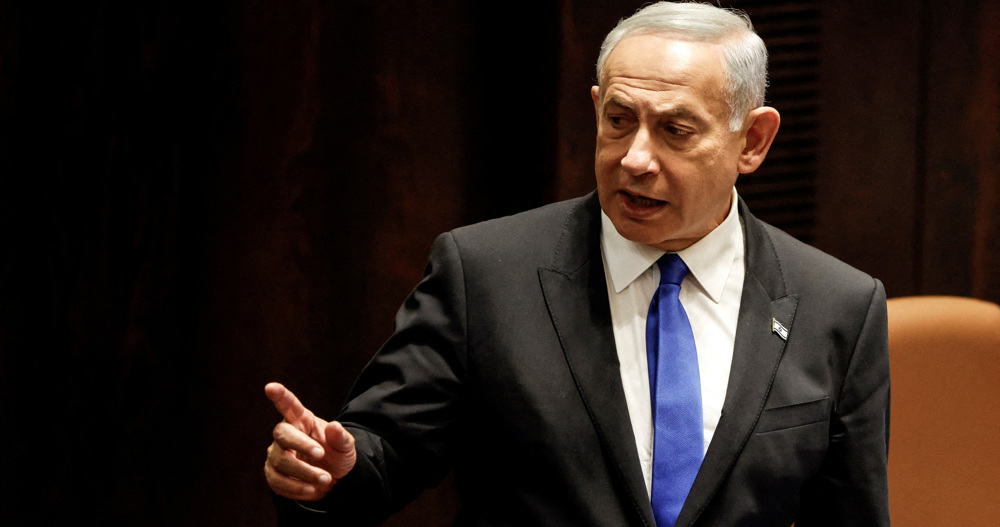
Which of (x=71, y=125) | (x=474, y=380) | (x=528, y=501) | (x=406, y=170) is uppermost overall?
(x=71, y=125)

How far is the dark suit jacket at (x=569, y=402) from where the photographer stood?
180cm

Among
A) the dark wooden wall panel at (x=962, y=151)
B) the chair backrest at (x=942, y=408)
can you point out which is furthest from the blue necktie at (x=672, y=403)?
the dark wooden wall panel at (x=962, y=151)

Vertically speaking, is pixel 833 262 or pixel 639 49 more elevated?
pixel 639 49

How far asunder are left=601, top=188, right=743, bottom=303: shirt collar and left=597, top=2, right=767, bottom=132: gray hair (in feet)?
0.68

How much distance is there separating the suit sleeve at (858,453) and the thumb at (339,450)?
0.85m

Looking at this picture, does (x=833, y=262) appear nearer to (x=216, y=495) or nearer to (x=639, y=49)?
(x=639, y=49)

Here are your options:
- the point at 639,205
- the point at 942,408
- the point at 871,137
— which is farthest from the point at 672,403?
the point at 871,137

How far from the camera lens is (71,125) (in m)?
2.38

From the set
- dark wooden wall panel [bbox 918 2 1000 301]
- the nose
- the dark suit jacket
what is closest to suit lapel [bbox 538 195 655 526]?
the dark suit jacket

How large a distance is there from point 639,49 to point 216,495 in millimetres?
1473

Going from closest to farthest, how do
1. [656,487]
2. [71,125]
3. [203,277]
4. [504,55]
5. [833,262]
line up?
1. [656,487]
2. [833,262]
3. [71,125]
4. [203,277]
5. [504,55]

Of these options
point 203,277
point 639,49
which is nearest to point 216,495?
point 203,277

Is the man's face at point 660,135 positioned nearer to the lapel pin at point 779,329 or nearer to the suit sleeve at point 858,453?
the lapel pin at point 779,329

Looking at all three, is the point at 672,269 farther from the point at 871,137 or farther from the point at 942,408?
the point at 871,137
